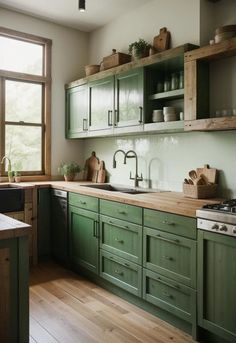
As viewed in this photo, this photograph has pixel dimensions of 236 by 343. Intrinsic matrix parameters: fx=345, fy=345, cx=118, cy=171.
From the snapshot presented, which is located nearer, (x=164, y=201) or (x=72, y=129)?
(x=164, y=201)

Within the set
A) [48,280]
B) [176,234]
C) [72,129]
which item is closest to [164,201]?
[176,234]

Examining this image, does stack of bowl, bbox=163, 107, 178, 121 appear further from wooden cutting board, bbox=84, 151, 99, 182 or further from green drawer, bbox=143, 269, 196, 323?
wooden cutting board, bbox=84, 151, 99, 182

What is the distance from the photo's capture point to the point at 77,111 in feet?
14.6

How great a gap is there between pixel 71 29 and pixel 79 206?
8.38ft

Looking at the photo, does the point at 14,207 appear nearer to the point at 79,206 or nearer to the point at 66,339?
the point at 79,206

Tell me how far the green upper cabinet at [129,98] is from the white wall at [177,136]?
346 millimetres

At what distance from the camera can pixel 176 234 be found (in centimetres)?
245

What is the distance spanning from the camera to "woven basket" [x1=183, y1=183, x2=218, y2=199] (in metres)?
2.85

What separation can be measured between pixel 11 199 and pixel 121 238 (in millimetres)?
1433

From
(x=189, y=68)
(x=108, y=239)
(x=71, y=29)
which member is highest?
(x=71, y=29)

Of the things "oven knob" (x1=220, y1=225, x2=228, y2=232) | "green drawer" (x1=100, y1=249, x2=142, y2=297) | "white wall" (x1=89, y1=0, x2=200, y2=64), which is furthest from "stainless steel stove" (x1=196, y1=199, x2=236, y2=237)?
"white wall" (x1=89, y1=0, x2=200, y2=64)

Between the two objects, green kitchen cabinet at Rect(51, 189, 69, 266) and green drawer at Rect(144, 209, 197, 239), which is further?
green kitchen cabinet at Rect(51, 189, 69, 266)

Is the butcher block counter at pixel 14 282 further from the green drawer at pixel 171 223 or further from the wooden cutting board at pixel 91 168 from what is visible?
the wooden cutting board at pixel 91 168

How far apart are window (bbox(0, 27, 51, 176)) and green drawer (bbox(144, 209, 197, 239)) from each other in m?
2.27
